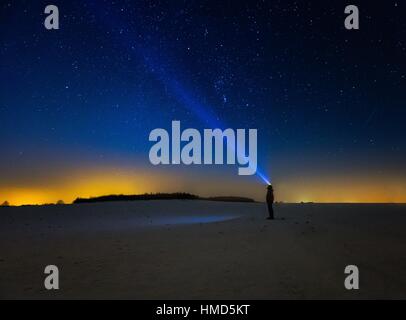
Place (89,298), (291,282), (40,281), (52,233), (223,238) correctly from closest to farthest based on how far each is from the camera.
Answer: (89,298)
(291,282)
(40,281)
(223,238)
(52,233)

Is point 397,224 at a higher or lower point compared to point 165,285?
higher

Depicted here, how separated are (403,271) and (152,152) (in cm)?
1542

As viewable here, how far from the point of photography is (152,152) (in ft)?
70.1

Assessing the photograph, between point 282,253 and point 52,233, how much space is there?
392 inches

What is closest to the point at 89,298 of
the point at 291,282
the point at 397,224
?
the point at 291,282

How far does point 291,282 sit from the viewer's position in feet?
23.6

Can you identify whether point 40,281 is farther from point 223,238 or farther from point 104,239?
point 223,238

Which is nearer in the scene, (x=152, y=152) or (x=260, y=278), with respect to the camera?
(x=260, y=278)

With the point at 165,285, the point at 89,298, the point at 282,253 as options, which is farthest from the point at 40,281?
the point at 282,253

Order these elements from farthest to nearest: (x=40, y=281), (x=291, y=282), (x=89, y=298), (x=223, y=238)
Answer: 1. (x=223, y=238)
2. (x=40, y=281)
3. (x=291, y=282)
4. (x=89, y=298)

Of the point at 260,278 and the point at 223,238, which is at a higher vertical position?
the point at 223,238
